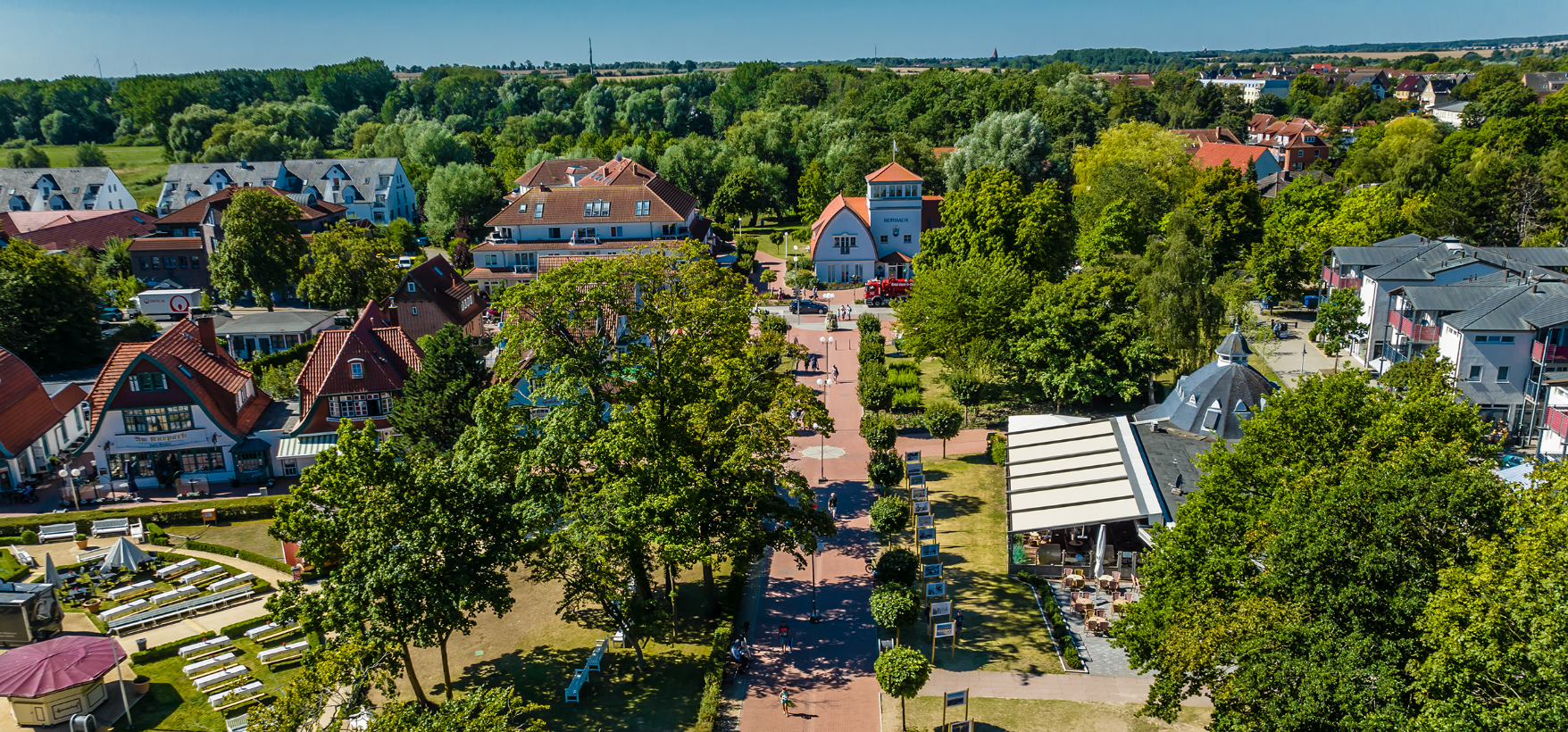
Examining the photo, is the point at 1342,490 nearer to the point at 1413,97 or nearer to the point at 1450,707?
the point at 1450,707

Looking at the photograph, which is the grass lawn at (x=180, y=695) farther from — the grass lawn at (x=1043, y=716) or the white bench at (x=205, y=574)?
the grass lawn at (x=1043, y=716)

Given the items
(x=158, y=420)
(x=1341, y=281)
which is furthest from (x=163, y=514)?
(x=1341, y=281)

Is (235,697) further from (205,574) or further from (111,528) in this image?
(111,528)

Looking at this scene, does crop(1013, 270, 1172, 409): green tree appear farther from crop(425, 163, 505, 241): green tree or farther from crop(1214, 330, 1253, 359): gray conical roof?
crop(425, 163, 505, 241): green tree

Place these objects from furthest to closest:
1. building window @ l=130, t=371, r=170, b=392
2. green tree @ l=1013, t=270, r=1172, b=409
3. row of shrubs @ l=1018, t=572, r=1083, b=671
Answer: green tree @ l=1013, t=270, r=1172, b=409 < building window @ l=130, t=371, r=170, b=392 < row of shrubs @ l=1018, t=572, r=1083, b=671

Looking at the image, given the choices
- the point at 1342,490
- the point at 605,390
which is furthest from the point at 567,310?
the point at 1342,490

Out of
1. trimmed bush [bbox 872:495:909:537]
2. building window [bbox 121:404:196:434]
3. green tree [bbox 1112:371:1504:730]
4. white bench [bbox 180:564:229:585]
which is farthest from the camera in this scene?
building window [bbox 121:404:196:434]

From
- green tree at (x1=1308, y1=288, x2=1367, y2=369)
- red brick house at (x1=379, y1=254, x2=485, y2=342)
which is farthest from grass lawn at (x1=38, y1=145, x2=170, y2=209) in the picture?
green tree at (x1=1308, y1=288, x2=1367, y2=369)
